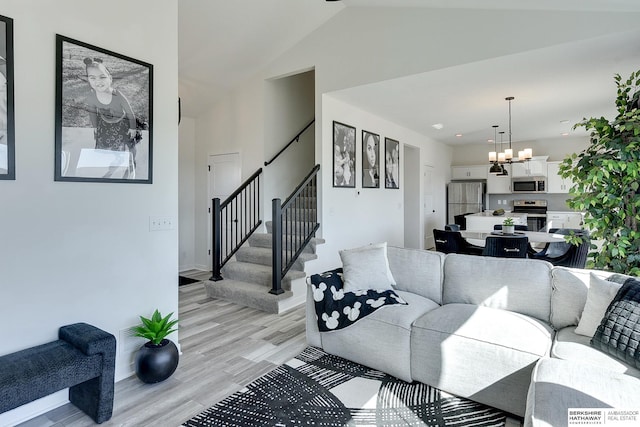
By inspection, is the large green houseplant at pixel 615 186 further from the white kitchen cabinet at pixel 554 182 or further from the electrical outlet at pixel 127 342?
the white kitchen cabinet at pixel 554 182

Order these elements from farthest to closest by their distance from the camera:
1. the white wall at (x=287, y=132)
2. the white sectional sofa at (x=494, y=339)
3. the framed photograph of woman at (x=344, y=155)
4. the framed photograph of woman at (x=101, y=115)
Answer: the white wall at (x=287, y=132), the framed photograph of woman at (x=344, y=155), the framed photograph of woman at (x=101, y=115), the white sectional sofa at (x=494, y=339)

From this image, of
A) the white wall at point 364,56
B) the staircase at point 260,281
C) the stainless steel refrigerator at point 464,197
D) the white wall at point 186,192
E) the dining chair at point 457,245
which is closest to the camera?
the white wall at point 364,56

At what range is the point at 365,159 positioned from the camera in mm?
5996

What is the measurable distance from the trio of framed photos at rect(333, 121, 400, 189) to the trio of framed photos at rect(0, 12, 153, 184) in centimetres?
305

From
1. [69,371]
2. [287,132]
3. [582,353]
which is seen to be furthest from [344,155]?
[69,371]

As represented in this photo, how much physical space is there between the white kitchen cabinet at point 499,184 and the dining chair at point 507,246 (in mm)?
5436

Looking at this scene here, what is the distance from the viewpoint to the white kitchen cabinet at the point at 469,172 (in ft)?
29.8

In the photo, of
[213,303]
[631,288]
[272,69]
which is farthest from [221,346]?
[272,69]

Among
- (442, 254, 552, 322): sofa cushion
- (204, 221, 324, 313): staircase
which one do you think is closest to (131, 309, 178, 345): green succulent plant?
(204, 221, 324, 313): staircase

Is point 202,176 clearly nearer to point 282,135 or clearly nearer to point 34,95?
point 282,135

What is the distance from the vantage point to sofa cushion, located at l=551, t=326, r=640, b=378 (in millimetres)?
1805

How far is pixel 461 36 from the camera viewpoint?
12.7 ft

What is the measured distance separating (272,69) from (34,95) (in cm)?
385

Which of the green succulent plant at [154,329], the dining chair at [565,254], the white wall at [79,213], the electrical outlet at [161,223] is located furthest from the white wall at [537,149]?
the green succulent plant at [154,329]
